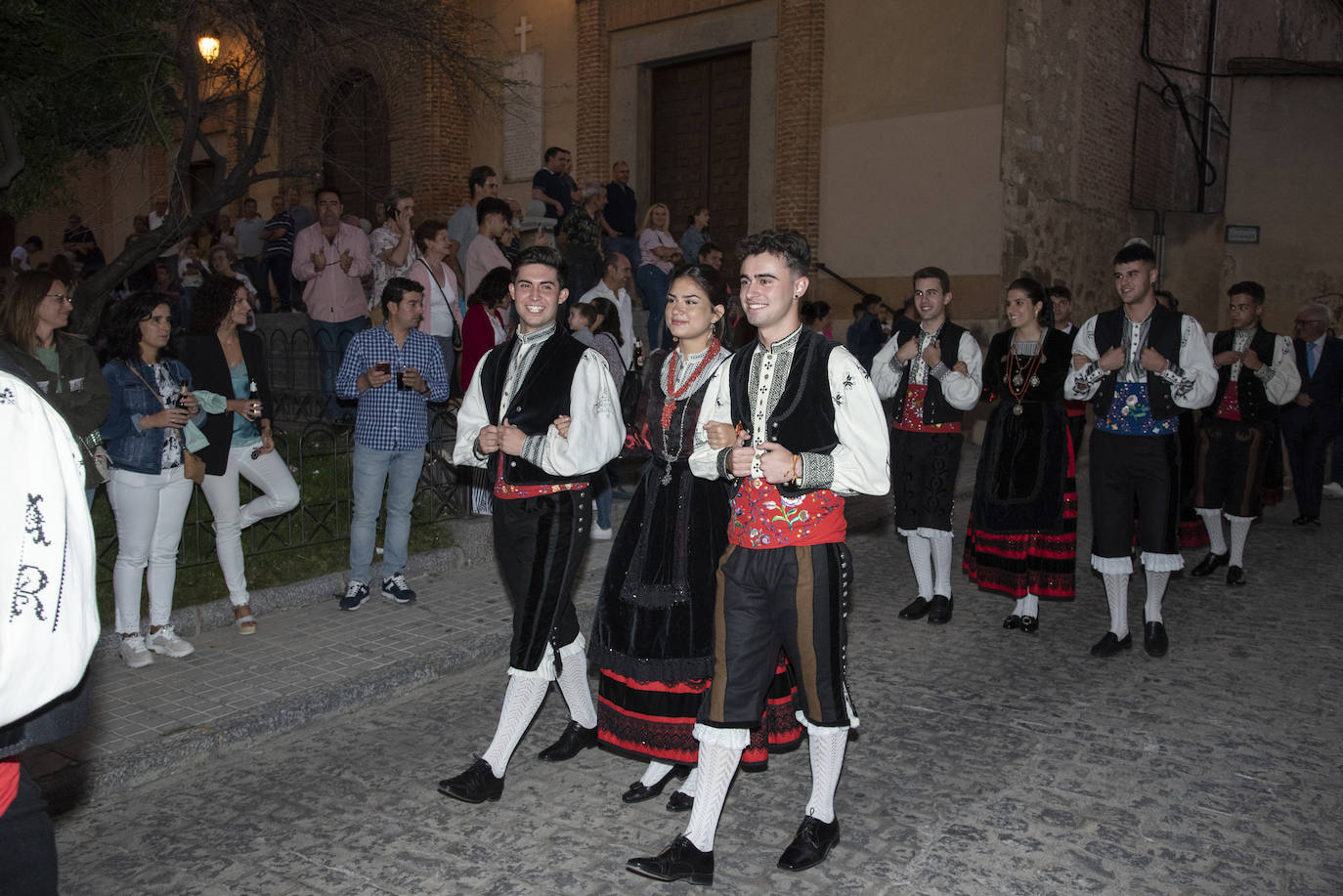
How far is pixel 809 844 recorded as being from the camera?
3.74 meters

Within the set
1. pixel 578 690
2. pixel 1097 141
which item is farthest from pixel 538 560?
pixel 1097 141

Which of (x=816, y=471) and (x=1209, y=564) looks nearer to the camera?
(x=816, y=471)

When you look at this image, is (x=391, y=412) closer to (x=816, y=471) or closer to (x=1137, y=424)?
(x=816, y=471)

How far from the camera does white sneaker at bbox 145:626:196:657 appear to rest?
19.4 feet

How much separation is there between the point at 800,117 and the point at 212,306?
11507 mm

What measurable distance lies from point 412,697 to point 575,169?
46.3 feet

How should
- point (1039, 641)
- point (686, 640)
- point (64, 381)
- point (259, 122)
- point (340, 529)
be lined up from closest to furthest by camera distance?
point (686, 640), point (64, 381), point (1039, 641), point (340, 529), point (259, 122)

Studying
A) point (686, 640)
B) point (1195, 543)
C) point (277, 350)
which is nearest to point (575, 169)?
point (277, 350)

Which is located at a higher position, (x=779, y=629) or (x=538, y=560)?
(x=538, y=560)

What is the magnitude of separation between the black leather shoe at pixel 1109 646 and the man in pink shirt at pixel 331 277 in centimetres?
734

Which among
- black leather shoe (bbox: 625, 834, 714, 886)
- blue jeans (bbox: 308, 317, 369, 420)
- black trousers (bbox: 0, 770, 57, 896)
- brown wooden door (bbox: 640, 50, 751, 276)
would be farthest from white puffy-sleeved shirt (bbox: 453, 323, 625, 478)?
brown wooden door (bbox: 640, 50, 751, 276)

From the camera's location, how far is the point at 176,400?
19.3 ft

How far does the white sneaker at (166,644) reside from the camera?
5906mm

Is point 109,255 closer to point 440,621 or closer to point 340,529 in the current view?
point 340,529
